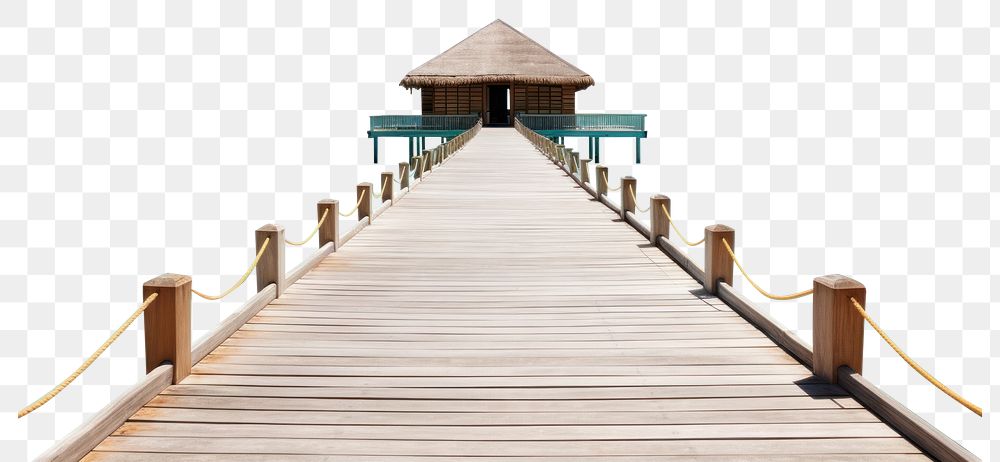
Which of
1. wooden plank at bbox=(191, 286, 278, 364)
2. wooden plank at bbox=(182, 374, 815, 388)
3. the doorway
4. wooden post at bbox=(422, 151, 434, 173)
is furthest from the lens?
the doorway

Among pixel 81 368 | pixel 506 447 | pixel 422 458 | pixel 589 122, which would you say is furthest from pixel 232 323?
pixel 589 122

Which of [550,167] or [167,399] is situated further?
[550,167]

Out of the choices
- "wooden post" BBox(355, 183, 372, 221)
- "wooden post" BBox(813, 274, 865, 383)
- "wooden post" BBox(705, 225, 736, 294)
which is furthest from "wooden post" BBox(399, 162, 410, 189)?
"wooden post" BBox(813, 274, 865, 383)

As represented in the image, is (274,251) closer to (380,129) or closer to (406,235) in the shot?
(406,235)

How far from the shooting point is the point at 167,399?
17.4 ft

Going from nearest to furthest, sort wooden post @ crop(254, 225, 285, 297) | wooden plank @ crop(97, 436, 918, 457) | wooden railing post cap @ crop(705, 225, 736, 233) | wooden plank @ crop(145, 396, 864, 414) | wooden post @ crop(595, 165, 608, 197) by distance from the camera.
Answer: wooden plank @ crop(97, 436, 918, 457), wooden plank @ crop(145, 396, 864, 414), wooden post @ crop(254, 225, 285, 297), wooden railing post cap @ crop(705, 225, 736, 233), wooden post @ crop(595, 165, 608, 197)

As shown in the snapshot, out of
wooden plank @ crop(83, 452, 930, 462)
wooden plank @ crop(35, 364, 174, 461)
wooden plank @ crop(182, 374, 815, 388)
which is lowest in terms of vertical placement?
wooden plank @ crop(83, 452, 930, 462)

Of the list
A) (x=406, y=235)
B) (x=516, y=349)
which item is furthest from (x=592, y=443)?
(x=406, y=235)

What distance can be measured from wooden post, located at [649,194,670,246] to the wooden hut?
35.2m

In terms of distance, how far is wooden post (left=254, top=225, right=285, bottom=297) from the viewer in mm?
7836

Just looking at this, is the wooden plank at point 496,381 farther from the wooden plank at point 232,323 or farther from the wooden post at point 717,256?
the wooden post at point 717,256

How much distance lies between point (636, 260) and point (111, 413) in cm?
656

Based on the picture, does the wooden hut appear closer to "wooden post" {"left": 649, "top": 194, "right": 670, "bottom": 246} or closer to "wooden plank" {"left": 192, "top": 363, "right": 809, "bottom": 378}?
"wooden post" {"left": 649, "top": 194, "right": 670, "bottom": 246}

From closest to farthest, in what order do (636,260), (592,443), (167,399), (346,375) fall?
(592,443)
(167,399)
(346,375)
(636,260)
